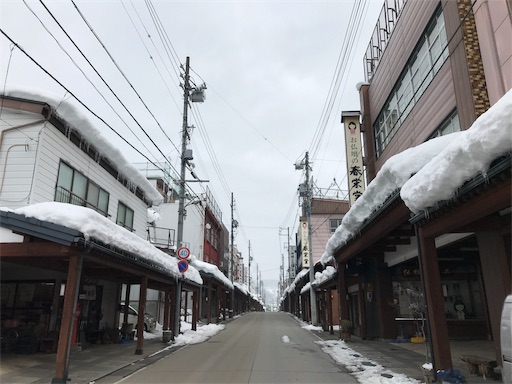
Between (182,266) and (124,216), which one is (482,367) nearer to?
(182,266)

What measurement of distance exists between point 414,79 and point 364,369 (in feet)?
35.6

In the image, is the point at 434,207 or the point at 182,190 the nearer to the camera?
the point at 434,207

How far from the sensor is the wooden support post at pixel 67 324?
823 cm

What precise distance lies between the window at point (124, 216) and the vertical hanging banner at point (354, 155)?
10838 millimetres

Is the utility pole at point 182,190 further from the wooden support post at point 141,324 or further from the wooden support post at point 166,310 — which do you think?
the wooden support post at point 141,324

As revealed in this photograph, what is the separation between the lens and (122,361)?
1181 cm

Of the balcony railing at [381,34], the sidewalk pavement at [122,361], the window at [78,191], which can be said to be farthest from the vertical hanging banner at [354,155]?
the window at [78,191]

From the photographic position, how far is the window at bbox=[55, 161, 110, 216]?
12859 millimetres

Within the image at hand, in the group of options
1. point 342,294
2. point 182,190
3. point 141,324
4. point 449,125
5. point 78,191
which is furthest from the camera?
point 182,190

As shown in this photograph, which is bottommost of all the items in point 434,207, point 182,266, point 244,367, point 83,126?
point 244,367

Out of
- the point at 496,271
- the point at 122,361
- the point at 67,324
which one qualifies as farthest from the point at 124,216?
the point at 496,271

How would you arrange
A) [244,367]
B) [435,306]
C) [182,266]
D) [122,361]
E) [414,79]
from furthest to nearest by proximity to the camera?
[182,266]
[414,79]
[122,361]
[244,367]
[435,306]

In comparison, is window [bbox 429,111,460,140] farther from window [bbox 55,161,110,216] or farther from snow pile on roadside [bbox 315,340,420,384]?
window [bbox 55,161,110,216]

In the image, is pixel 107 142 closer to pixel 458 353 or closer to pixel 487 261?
pixel 487 261
